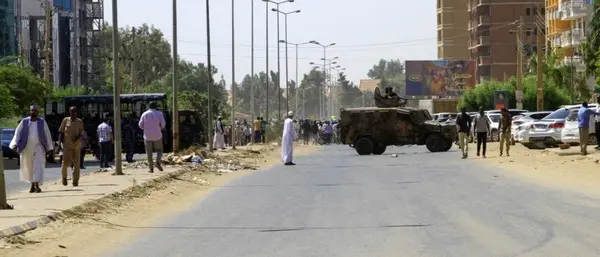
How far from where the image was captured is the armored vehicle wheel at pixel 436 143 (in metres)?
44.4

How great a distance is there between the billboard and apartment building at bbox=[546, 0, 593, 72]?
837 centimetres

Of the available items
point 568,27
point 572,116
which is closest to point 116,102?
point 572,116

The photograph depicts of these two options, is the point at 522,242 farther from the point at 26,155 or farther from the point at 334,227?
the point at 26,155

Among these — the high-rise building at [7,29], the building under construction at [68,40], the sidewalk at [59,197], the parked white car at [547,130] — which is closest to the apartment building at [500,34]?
the building under construction at [68,40]

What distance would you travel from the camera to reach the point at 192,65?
147 metres

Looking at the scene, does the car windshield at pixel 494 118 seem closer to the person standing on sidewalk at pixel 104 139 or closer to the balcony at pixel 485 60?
the person standing on sidewalk at pixel 104 139

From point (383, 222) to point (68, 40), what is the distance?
248 ft

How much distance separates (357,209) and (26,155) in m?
7.10

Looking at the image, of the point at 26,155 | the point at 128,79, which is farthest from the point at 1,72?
the point at 128,79

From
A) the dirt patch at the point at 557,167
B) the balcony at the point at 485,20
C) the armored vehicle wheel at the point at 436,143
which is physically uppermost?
the balcony at the point at 485,20

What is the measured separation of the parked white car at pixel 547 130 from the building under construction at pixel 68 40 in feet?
149

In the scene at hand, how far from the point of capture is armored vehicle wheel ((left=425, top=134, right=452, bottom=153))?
44.4 m

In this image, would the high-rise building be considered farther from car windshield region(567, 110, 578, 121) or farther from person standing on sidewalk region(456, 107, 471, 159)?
car windshield region(567, 110, 578, 121)

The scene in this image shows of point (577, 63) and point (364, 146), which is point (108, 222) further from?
point (577, 63)
